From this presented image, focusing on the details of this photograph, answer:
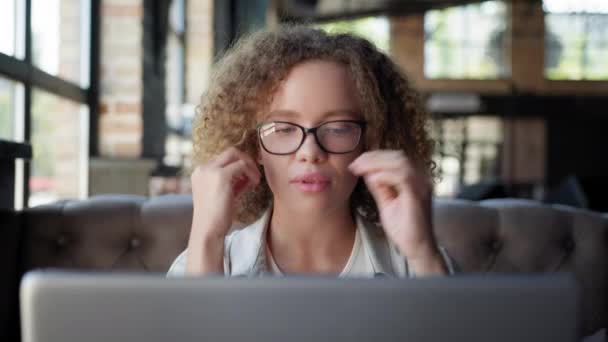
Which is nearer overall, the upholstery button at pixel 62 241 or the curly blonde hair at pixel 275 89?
the curly blonde hair at pixel 275 89

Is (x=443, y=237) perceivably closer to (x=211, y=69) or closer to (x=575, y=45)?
(x=211, y=69)

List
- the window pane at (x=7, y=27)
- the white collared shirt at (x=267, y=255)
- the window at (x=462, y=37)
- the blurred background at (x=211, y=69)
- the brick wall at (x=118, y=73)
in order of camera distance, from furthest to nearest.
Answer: the window at (x=462, y=37), the brick wall at (x=118, y=73), the blurred background at (x=211, y=69), the window pane at (x=7, y=27), the white collared shirt at (x=267, y=255)

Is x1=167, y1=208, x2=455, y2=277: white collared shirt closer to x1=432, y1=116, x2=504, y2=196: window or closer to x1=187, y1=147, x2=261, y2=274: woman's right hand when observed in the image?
x1=187, y1=147, x2=261, y2=274: woman's right hand

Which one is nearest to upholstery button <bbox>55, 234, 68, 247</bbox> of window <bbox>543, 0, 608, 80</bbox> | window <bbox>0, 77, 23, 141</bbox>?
window <bbox>0, 77, 23, 141</bbox>

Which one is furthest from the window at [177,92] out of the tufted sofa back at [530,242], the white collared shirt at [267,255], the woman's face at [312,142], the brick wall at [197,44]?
the woman's face at [312,142]

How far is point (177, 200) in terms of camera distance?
70.6 inches

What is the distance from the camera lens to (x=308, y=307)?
0.43 meters

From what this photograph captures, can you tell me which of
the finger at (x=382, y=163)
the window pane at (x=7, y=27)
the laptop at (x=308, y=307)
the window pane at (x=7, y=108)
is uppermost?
the window pane at (x=7, y=27)

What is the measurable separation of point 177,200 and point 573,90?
41.1ft

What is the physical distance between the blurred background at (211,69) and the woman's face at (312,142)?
328 mm

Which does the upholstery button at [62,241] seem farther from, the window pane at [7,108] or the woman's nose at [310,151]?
the woman's nose at [310,151]

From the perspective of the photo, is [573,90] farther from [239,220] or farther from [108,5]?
[239,220]

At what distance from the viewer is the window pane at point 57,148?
98.6 inches

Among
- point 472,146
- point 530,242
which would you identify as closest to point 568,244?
point 530,242
